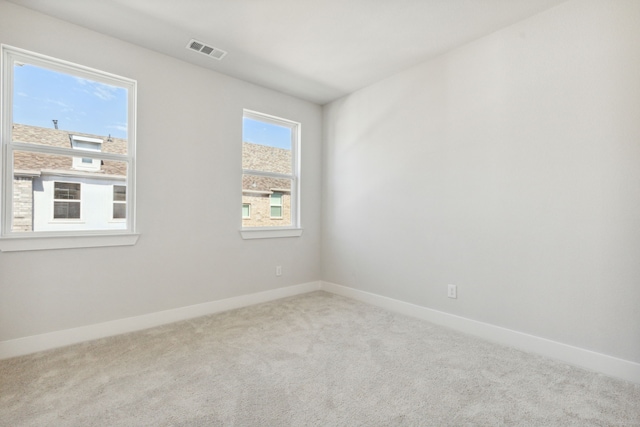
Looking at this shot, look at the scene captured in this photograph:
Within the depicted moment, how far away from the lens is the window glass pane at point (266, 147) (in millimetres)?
3598

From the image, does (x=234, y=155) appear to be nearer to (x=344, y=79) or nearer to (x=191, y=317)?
(x=344, y=79)

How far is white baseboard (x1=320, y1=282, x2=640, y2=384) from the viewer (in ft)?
6.48

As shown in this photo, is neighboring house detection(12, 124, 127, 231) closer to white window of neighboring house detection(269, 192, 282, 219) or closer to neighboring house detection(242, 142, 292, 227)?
neighboring house detection(242, 142, 292, 227)

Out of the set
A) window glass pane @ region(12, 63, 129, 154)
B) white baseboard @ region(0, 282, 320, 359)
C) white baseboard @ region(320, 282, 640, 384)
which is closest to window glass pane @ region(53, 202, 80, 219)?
window glass pane @ region(12, 63, 129, 154)

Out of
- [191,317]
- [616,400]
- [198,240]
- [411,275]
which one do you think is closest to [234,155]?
[198,240]

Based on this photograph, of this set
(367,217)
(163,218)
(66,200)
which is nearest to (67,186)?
(66,200)

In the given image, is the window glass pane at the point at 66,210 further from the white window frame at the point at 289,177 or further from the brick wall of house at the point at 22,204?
the white window frame at the point at 289,177

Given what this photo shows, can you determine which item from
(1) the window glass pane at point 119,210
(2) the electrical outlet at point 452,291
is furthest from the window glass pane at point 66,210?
(2) the electrical outlet at point 452,291

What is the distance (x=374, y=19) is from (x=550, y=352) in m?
2.87

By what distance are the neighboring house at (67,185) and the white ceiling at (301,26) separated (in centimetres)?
95

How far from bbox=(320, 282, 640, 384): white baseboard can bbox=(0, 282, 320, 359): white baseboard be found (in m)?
1.50

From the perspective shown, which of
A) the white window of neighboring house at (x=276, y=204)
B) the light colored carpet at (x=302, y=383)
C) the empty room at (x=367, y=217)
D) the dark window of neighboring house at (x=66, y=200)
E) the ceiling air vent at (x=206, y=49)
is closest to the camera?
the light colored carpet at (x=302, y=383)

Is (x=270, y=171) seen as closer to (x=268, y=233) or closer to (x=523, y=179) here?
(x=268, y=233)

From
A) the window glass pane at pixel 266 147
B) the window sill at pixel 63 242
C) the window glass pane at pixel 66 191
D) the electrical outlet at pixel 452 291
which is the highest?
the window glass pane at pixel 266 147
